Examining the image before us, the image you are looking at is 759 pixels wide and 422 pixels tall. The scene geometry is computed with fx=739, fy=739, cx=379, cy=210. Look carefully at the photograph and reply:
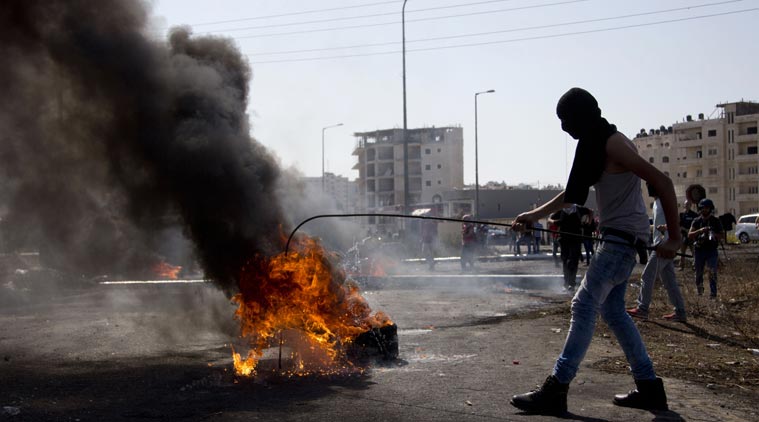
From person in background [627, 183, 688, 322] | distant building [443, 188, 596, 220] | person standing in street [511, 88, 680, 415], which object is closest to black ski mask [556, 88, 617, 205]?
person standing in street [511, 88, 680, 415]

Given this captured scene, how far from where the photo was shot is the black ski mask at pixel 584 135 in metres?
5.01

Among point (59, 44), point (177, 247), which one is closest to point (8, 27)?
point (59, 44)

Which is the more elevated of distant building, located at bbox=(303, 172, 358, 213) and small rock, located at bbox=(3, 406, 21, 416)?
distant building, located at bbox=(303, 172, 358, 213)

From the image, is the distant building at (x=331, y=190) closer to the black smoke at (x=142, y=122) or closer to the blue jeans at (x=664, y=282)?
the black smoke at (x=142, y=122)

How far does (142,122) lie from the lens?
881 centimetres

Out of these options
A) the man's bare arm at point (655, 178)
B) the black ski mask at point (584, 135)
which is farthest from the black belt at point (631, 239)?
the black ski mask at point (584, 135)

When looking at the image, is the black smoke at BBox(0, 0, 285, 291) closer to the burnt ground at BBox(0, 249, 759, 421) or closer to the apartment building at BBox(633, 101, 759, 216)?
the burnt ground at BBox(0, 249, 759, 421)

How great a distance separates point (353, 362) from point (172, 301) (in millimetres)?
6773

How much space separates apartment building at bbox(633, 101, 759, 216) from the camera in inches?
3664

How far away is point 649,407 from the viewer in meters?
4.82

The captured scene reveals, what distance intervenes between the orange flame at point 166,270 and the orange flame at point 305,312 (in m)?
14.0

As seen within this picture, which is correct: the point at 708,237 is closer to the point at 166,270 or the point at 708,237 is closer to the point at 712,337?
the point at 712,337

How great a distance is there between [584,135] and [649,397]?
179 centimetres

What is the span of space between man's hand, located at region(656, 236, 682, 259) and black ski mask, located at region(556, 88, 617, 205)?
58cm
